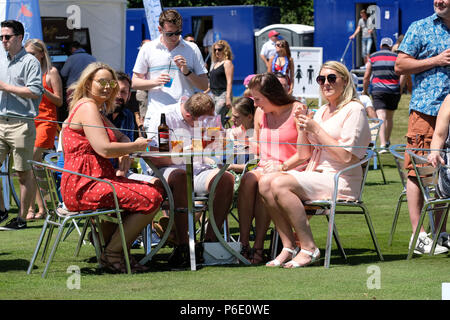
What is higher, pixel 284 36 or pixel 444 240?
pixel 284 36

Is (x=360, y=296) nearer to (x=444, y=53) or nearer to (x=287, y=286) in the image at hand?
(x=287, y=286)

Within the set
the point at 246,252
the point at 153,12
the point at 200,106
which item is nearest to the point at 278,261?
the point at 246,252

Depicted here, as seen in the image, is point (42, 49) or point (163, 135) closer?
point (163, 135)

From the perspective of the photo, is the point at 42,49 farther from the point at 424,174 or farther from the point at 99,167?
the point at 424,174

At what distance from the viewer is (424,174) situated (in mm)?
6094

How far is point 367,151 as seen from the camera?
6039 millimetres

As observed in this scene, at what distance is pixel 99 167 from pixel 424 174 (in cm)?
222

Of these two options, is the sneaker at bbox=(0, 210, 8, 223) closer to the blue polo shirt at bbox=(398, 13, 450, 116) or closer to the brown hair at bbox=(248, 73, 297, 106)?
the brown hair at bbox=(248, 73, 297, 106)

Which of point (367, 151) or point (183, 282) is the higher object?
point (367, 151)

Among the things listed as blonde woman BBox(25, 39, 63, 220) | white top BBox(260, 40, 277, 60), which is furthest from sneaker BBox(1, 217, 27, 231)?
white top BBox(260, 40, 277, 60)

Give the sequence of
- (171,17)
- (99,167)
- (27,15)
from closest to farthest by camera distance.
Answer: (99,167) → (171,17) → (27,15)

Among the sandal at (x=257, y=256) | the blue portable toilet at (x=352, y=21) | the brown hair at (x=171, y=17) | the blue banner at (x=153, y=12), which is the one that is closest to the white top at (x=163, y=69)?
the brown hair at (x=171, y=17)

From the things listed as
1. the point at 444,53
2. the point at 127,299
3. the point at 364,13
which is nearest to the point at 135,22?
the point at 364,13
